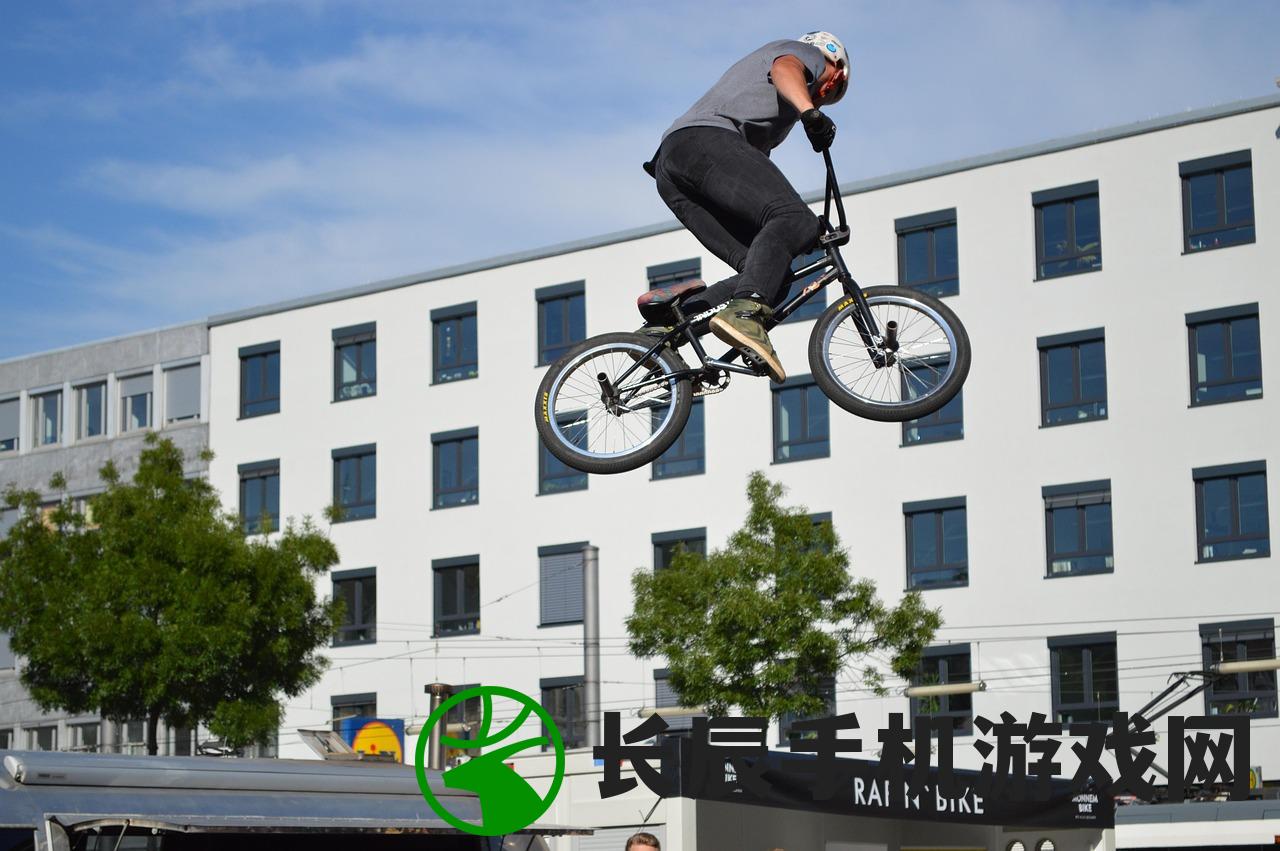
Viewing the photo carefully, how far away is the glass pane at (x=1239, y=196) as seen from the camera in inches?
1583

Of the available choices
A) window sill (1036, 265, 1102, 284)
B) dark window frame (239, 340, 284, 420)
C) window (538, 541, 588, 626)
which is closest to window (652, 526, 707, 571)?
window (538, 541, 588, 626)

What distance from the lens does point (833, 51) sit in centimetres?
871

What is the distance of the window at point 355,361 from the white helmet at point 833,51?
42928mm

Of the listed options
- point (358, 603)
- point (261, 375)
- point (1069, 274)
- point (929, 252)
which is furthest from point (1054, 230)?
point (261, 375)

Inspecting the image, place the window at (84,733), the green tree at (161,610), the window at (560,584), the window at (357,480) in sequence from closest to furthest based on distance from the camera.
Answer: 1. the green tree at (161,610)
2. the window at (560,584)
3. the window at (357,480)
4. the window at (84,733)

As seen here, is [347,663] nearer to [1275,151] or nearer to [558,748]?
[1275,151]

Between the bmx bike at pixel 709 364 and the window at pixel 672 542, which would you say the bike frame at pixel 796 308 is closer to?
the bmx bike at pixel 709 364

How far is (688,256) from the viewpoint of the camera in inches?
1809

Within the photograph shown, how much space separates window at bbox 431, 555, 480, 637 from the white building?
8 cm

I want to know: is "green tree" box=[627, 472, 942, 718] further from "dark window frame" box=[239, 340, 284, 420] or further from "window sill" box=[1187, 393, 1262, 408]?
"dark window frame" box=[239, 340, 284, 420]

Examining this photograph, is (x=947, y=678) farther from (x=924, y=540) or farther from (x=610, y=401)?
(x=610, y=401)

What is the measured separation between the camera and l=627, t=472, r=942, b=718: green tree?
33.8 metres

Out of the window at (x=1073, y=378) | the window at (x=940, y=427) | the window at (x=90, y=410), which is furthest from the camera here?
the window at (x=90, y=410)

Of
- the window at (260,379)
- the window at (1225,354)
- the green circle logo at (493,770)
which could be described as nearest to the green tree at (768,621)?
the window at (1225,354)
